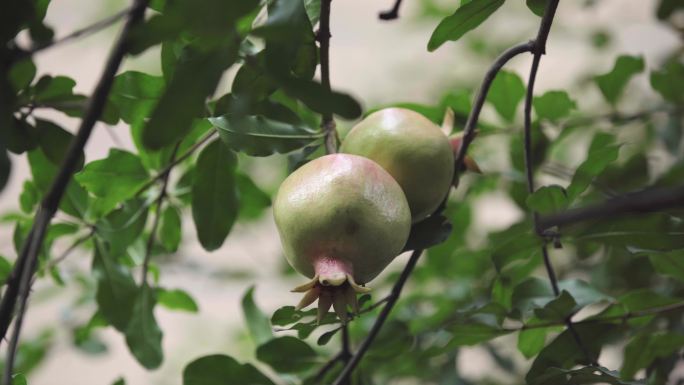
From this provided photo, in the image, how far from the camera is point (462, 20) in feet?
1.45

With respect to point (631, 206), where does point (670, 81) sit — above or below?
below

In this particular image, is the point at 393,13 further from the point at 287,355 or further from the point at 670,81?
the point at 670,81

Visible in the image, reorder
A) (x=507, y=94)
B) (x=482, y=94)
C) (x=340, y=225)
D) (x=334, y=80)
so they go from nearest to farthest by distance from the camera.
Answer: (x=340, y=225), (x=482, y=94), (x=507, y=94), (x=334, y=80)

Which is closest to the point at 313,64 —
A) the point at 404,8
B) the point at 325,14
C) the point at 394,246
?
the point at 325,14

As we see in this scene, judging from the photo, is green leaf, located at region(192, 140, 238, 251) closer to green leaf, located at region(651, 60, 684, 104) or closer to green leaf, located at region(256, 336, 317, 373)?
green leaf, located at region(256, 336, 317, 373)

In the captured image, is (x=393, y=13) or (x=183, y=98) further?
(x=393, y=13)

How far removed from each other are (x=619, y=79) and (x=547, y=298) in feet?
0.91

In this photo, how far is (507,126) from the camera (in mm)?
693

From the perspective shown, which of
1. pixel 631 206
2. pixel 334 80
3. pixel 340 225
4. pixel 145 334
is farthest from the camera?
pixel 334 80

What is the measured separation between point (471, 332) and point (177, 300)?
0.29 metres

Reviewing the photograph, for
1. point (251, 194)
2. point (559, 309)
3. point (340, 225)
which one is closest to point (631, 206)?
point (340, 225)

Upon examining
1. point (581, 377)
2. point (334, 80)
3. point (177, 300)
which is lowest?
point (334, 80)

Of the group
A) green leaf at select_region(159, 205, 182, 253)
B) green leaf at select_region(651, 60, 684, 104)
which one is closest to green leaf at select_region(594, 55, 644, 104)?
green leaf at select_region(651, 60, 684, 104)

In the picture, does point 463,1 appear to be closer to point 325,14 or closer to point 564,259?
point 325,14
